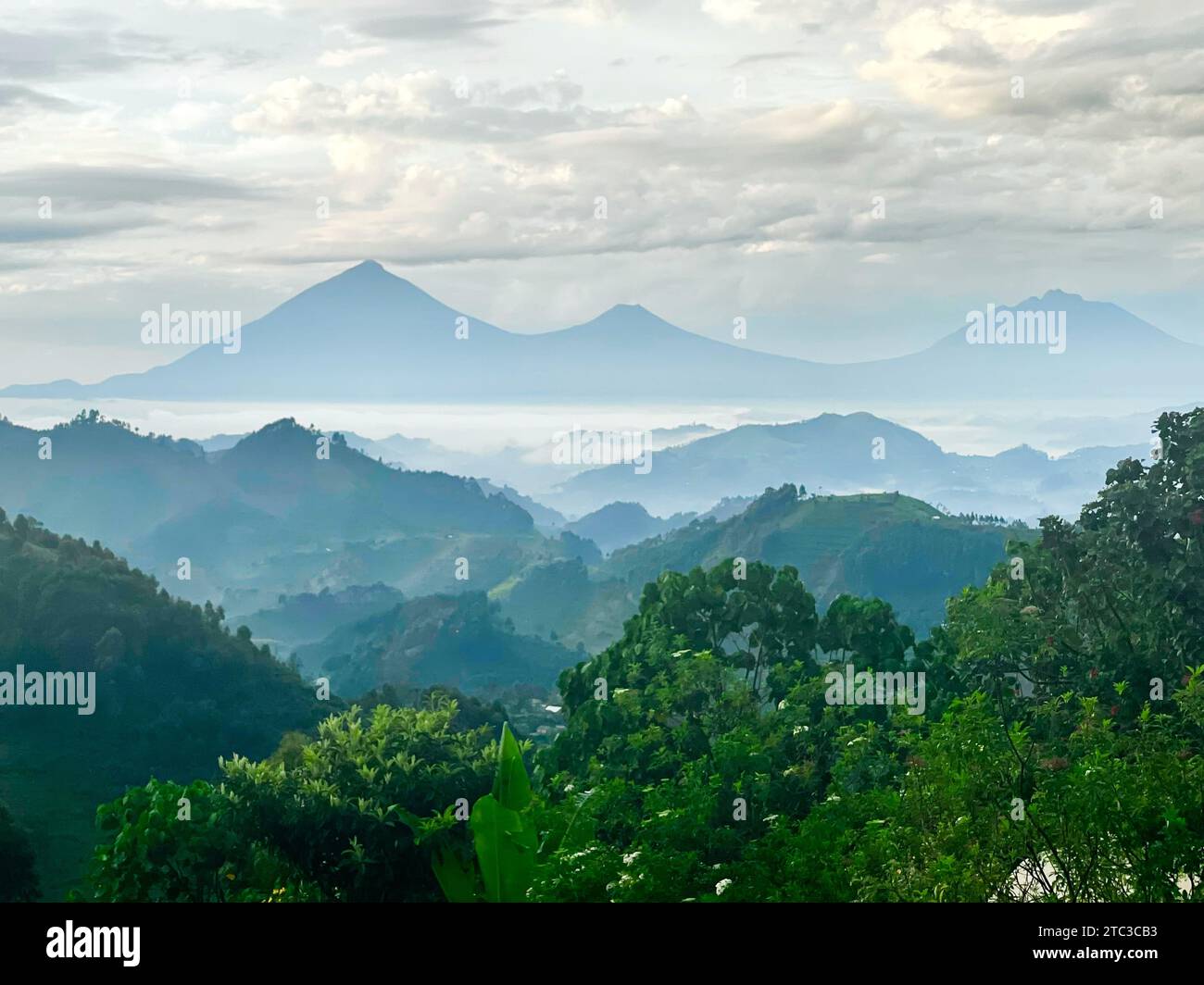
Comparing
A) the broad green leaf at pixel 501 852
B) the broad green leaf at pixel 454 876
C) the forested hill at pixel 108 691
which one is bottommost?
the forested hill at pixel 108 691

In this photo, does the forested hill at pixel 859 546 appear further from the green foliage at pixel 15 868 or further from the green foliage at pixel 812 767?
the green foliage at pixel 812 767

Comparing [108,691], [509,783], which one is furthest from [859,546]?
[509,783]

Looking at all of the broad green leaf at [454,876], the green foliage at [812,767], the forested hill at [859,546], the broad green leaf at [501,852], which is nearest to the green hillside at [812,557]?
the forested hill at [859,546]

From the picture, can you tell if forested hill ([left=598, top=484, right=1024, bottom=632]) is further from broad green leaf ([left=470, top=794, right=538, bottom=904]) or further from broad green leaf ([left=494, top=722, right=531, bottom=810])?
broad green leaf ([left=470, top=794, right=538, bottom=904])

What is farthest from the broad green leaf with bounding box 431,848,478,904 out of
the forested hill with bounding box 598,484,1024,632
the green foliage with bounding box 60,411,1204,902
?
the forested hill with bounding box 598,484,1024,632

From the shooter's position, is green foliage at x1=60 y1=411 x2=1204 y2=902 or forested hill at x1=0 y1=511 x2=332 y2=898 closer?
green foliage at x1=60 y1=411 x2=1204 y2=902

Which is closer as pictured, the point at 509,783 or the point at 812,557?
the point at 509,783

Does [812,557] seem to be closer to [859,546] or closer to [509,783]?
[859,546]

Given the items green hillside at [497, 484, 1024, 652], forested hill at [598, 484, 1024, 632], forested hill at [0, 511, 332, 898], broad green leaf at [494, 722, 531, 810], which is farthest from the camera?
green hillside at [497, 484, 1024, 652]
